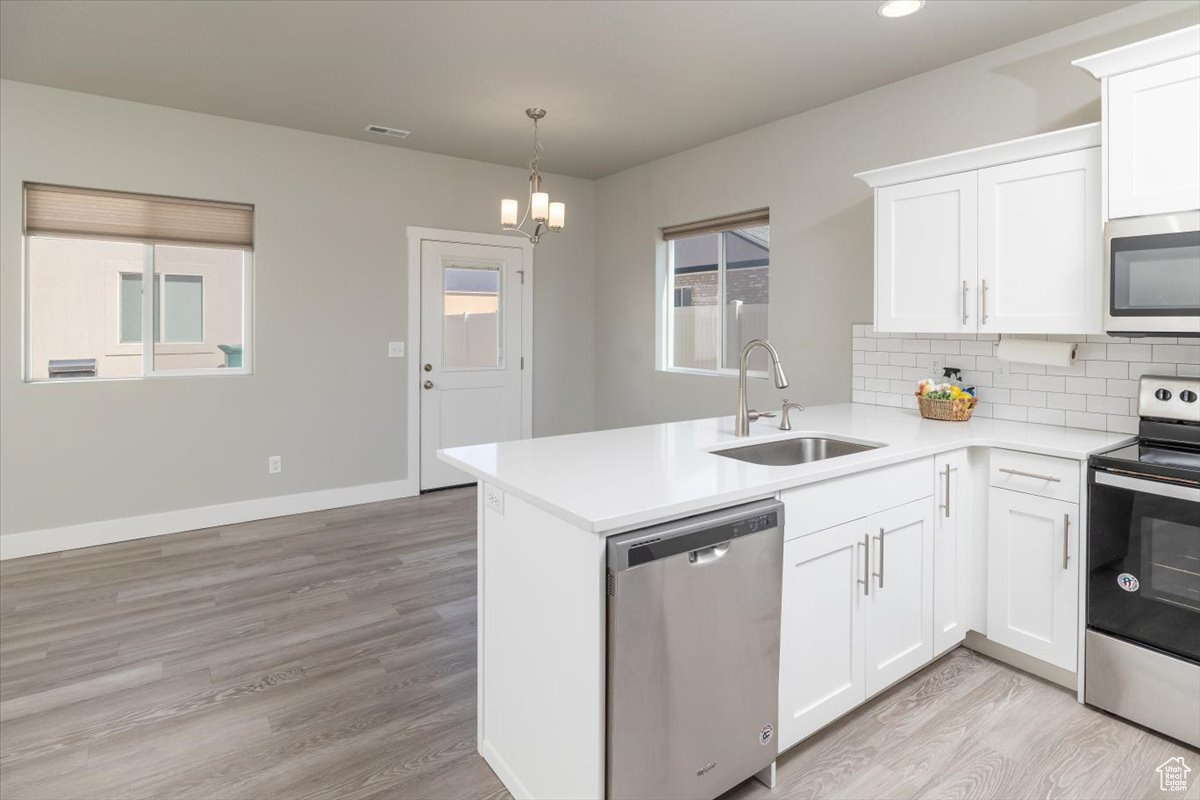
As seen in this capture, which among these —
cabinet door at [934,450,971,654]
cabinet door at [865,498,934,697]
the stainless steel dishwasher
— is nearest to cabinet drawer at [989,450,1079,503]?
cabinet door at [934,450,971,654]

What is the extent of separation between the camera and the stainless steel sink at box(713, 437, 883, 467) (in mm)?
2426

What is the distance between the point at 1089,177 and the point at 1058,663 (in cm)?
172

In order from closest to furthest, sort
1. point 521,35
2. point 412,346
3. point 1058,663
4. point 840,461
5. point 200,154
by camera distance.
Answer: point 840,461 < point 1058,663 < point 521,35 < point 200,154 < point 412,346

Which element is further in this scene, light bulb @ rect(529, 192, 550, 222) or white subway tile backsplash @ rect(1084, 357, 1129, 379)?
light bulb @ rect(529, 192, 550, 222)

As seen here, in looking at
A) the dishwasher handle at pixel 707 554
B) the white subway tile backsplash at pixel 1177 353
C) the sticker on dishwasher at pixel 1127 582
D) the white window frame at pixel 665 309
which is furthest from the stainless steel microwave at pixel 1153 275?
the white window frame at pixel 665 309

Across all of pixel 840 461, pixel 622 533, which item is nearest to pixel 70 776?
pixel 622 533

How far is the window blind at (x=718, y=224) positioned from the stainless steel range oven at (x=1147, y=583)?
8.28 ft

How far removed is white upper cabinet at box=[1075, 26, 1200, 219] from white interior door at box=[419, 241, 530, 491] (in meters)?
3.99

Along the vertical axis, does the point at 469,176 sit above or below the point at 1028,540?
above

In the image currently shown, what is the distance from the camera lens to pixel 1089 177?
2.33m

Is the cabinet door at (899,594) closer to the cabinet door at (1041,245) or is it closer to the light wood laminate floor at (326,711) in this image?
the light wood laminate floor at (326,711)

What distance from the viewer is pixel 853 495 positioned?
1990mm

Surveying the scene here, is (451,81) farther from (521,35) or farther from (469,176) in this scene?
(469,176)

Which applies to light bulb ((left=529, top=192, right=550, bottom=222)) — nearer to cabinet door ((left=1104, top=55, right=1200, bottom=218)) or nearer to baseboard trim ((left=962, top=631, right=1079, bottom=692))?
cabinet door ((left=1104, top=55, right=1200, bottom=218))
